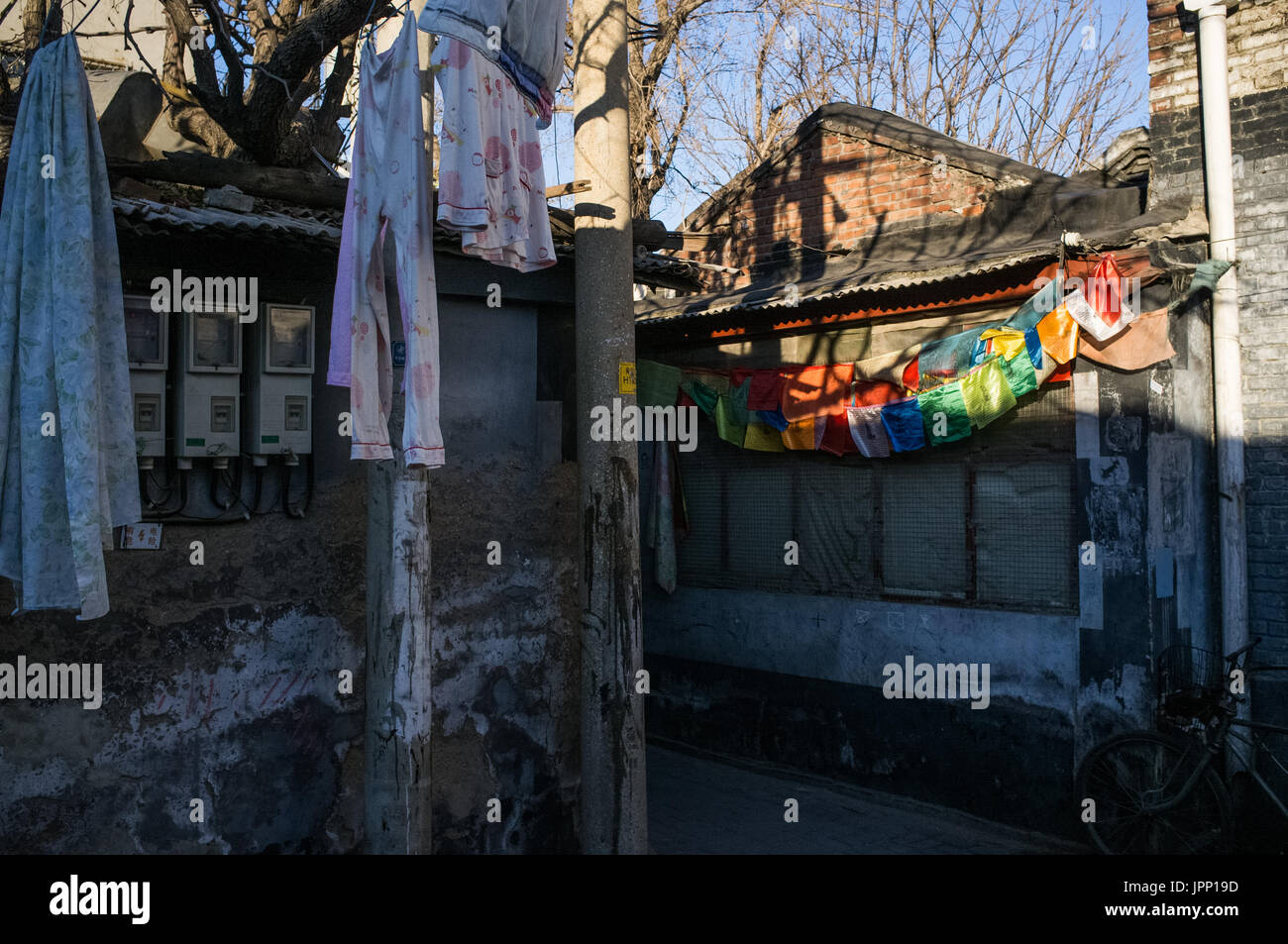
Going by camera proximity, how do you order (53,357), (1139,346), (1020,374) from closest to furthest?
(53,357) → (1139,346) → (1020,374)

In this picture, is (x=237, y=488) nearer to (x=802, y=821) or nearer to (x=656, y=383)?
(x=656, y=383)

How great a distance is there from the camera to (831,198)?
9.91 m

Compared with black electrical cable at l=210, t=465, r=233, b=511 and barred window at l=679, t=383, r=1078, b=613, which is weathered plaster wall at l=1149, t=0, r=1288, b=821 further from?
black electrical cable at l=210, t=465, r=233, b=511

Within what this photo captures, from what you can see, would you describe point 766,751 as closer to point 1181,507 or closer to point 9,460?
point 1181,507

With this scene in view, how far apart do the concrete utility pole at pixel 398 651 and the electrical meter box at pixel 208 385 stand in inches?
30.7

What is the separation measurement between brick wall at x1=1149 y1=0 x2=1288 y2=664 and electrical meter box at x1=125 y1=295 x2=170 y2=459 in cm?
672

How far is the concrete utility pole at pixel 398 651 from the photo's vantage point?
5.08 meters

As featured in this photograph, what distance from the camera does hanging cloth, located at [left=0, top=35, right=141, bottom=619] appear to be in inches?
162

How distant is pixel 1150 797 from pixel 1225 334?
3.15 meters

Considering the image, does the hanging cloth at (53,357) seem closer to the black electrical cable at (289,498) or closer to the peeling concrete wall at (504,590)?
the black electrical cable at (289,498)

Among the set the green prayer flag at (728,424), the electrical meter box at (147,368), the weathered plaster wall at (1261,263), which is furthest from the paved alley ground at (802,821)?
the electrical meter box at (147,368)

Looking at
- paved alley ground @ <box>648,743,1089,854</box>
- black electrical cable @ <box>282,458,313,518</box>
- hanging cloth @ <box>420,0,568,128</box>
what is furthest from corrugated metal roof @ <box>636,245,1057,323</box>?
black electrical cable @ <box>282,458,313,518</box>

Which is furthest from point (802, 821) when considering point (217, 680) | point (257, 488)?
point (257, 488)

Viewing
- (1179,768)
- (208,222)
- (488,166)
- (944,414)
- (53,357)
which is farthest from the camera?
(944,414)
